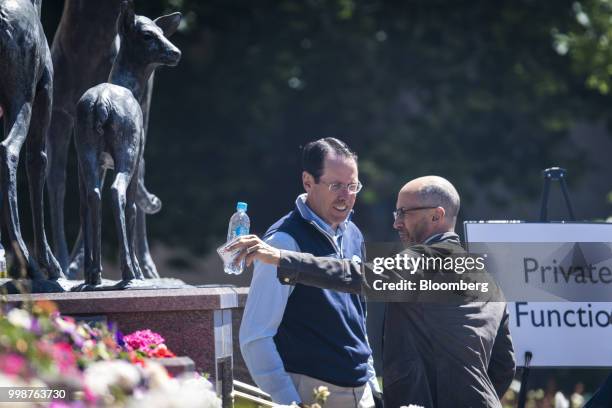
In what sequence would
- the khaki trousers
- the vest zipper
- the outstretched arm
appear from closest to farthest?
the outstretched arm → the khaki trousers → the vest zipper

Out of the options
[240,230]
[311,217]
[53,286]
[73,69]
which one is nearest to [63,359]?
[240,230]

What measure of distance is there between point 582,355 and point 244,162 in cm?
1113

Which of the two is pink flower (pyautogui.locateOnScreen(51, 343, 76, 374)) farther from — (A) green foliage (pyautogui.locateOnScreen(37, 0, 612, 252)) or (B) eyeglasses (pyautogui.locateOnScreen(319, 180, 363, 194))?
(A) green foliage (pyautogui.locateOnScreen(37, 0, 612, 252))

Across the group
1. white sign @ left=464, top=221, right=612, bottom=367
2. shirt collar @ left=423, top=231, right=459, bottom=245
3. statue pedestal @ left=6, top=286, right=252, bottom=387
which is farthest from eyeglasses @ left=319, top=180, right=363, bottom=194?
white sign @ left=464, top=221, right=612, bottom=367

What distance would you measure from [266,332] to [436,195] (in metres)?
1.04

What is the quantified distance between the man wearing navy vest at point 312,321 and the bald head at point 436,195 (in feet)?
1.09

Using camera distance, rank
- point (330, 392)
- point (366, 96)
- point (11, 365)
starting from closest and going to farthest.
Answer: point (11, 365) → point (330, 392) → point (366, 96)

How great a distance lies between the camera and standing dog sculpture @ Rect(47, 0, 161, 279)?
704 cm

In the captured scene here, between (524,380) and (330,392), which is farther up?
(524,380)

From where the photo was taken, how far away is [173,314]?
5.20 metres

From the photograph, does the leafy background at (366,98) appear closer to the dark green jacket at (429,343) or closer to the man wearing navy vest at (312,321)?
the man wearing navy vest at (312,321)

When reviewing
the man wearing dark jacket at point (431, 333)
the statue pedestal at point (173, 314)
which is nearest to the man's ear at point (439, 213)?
the man wearing dark jacket at point (431, 333)

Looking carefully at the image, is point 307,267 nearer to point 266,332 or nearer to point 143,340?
point 266,332

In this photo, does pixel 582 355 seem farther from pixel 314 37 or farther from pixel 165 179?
pixel 314 37
